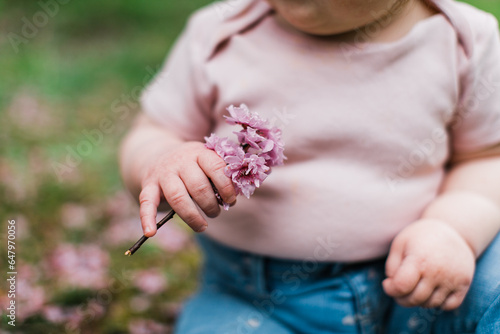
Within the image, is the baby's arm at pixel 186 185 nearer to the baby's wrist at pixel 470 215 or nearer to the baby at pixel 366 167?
the baby at pixel 366 167

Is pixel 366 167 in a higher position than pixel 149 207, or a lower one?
lower

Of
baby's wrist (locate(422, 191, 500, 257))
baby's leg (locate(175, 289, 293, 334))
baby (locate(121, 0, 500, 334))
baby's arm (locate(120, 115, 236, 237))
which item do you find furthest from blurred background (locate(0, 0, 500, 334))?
baby's wrist (locate(422, 191, 500, 257))

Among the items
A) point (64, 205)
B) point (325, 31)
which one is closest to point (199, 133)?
point (325, 31)

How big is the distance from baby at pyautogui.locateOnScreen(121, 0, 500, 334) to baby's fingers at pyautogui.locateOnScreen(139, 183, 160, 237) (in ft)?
0.31

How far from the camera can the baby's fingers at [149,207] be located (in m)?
0.79

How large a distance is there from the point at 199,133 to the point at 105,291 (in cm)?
49

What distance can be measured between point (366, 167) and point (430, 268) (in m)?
0.21

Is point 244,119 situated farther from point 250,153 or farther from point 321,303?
point 321,303

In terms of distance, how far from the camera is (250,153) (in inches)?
32.8

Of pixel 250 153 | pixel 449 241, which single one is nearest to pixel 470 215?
pixel 449 241

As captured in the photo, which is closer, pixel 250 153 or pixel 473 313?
pixel 250 153

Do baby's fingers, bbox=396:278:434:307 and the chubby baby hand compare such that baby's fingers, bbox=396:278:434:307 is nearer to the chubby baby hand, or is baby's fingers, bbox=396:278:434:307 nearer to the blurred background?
the chubby baby hand

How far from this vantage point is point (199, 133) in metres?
1.19

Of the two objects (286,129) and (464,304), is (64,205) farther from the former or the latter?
(464,304)
